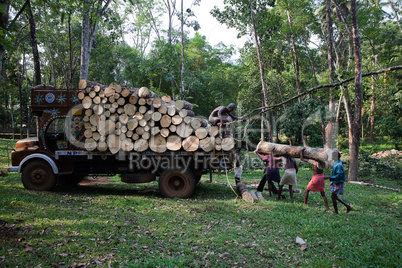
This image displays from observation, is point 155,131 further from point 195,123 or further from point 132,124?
point 195,123

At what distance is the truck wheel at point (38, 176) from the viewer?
845cm

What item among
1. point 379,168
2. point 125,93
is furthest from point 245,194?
point 379,168

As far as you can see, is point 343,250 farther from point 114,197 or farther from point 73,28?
point 73,28

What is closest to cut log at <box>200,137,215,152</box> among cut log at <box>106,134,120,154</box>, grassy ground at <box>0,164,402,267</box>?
grassy ground at <box>0,164,402,267</box>

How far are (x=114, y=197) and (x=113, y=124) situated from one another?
6.82 feet

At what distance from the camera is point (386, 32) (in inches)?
888

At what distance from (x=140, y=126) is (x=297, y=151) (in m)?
4.37

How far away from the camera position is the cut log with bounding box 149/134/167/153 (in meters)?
8.12

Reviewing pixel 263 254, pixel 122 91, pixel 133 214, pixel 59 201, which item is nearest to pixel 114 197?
pixel 59 201

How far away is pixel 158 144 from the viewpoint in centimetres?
816

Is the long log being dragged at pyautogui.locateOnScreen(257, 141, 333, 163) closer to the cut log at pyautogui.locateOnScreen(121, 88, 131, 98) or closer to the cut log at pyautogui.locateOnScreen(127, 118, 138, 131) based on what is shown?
the cut log at pyautogui.locateOnScreen(127, 118, 138, 131)

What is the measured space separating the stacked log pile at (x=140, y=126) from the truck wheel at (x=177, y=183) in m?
0.74

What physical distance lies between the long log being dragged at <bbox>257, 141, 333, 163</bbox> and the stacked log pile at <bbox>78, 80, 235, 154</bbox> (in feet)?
3.26

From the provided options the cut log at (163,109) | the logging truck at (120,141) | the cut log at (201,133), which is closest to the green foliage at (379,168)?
the logging truck at (120,141)
